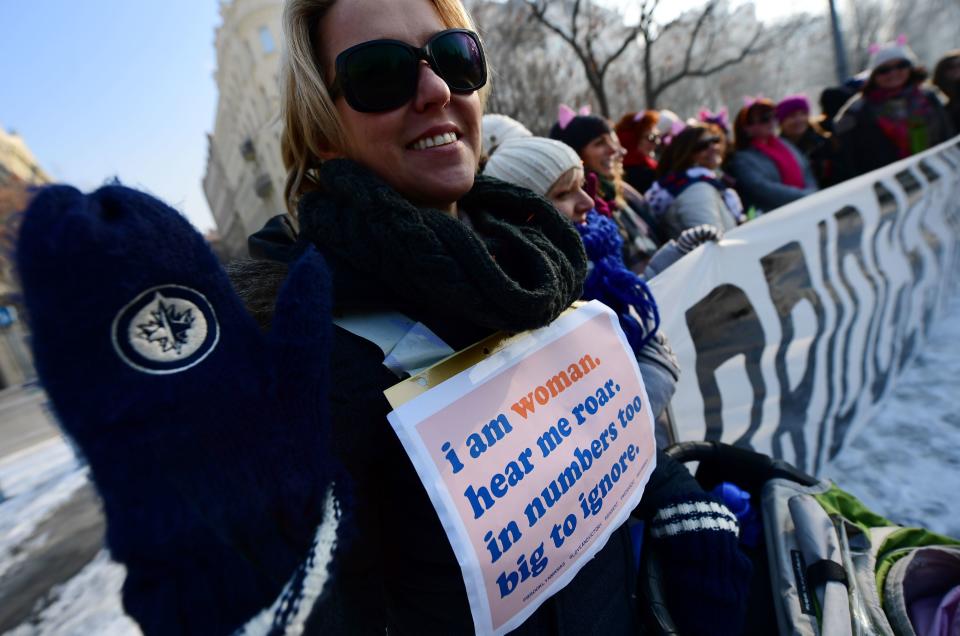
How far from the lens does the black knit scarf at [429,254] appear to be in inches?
33.9

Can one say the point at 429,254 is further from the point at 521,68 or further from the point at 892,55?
the point at 521,68

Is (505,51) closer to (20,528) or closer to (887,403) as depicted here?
(887,403)

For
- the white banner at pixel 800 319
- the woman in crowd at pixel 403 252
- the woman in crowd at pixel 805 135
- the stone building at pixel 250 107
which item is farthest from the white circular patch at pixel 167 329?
the stone building at pixel 250 107

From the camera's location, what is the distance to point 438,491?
83 cm

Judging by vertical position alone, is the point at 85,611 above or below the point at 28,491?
below

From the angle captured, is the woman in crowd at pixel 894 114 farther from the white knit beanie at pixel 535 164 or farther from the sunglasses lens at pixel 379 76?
the sunglasses lens at pixel 379 76

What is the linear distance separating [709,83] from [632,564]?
40.8m

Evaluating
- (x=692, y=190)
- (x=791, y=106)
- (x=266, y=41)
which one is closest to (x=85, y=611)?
(x=692, y=190)

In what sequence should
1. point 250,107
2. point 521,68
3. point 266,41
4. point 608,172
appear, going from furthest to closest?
1. point 250,107
2. point 266,41
3. point 521,68
4. point 608,172

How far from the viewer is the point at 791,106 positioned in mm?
4996

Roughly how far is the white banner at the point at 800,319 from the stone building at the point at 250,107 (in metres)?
21.6

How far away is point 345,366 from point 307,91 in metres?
0.59

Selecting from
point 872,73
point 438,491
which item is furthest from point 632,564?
point 872,73

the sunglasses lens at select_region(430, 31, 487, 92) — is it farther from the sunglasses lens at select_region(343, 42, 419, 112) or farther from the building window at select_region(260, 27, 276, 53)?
the building window at select_region(260, 27, 276, 53)
